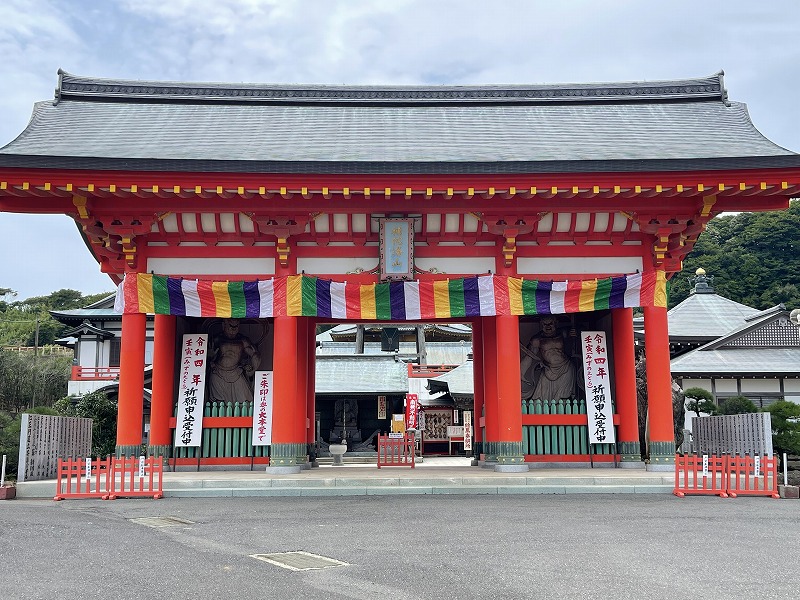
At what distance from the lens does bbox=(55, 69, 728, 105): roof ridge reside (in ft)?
52.7

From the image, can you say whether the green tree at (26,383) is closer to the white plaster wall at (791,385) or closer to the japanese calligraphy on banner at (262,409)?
the japanese calligraphy on banner at (262,409)

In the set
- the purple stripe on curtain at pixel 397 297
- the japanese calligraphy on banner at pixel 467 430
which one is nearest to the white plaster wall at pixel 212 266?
the purple stripe on curtain at pixel 397 297

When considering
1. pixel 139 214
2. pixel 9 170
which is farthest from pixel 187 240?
pixel 9 170

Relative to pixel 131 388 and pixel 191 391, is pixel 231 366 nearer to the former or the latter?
pixel 191 391

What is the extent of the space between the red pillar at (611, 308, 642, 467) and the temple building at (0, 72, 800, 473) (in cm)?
4

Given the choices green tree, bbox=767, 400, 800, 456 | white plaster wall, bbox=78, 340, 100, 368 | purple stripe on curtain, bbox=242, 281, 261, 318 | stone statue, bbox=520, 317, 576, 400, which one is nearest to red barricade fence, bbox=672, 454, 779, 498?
green tree, bbox=767, 400, 800, 456

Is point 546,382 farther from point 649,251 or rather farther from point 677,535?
point 677,535

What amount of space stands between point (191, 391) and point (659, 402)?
28.6 ft

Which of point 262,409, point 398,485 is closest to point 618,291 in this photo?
point 398,485

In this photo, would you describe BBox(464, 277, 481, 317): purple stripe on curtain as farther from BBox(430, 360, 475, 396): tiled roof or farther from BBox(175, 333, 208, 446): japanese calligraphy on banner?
BBox(430, 360, 475, 396): tiled roof

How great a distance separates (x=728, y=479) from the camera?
1085 cm

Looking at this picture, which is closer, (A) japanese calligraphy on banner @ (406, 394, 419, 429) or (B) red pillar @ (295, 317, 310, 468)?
(B) red pillar @ (295, 317, 310, 468)

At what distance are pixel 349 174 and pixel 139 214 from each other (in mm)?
3895

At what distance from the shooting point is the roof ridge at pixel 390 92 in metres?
16.1
